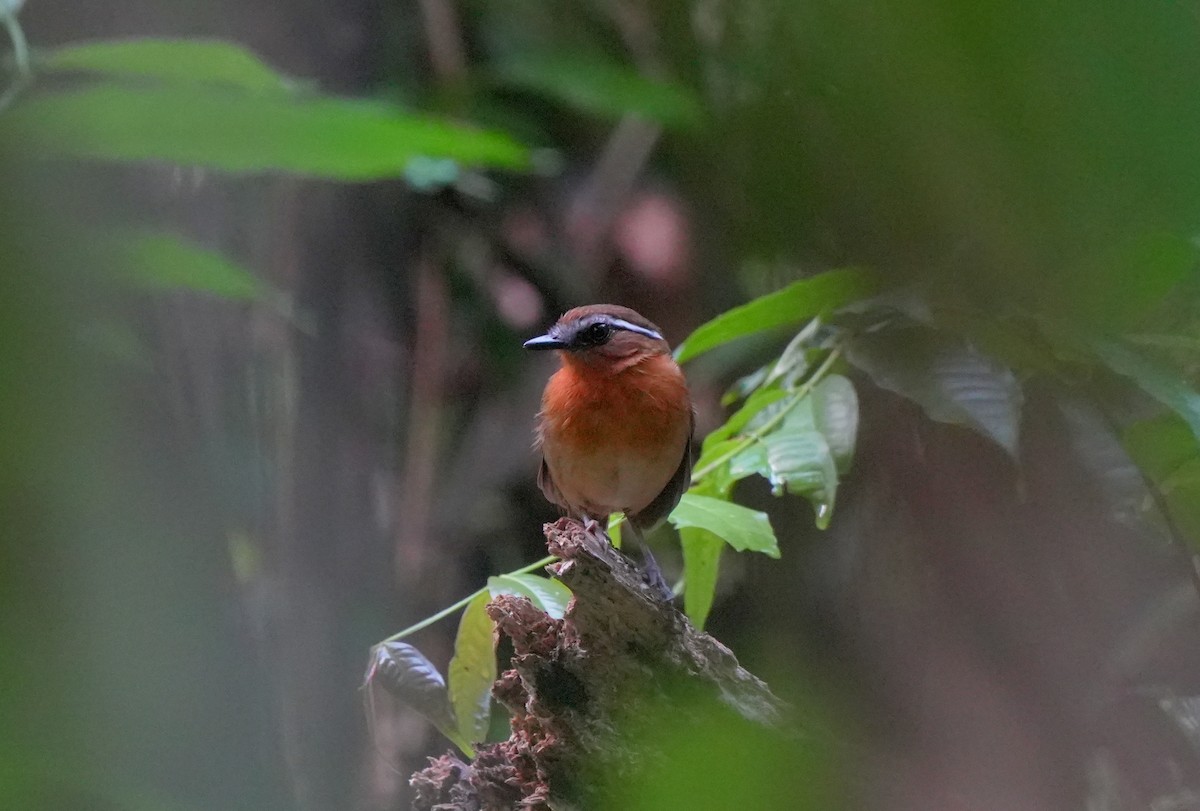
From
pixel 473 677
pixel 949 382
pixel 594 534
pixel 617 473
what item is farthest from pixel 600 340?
pixel 949 382

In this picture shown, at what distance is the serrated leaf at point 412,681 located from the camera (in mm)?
1858

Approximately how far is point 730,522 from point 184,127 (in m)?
1.28

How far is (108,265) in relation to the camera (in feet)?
1.42

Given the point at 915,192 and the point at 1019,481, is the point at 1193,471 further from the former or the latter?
the point at 915,192

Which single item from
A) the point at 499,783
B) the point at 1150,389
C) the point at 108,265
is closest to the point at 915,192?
the point at 108,265

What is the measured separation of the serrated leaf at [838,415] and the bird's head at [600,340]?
446 millimetres

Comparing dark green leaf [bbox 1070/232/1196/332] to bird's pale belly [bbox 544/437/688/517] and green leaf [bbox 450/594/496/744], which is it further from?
bird's pale belly [bbox 544/437/688/517]

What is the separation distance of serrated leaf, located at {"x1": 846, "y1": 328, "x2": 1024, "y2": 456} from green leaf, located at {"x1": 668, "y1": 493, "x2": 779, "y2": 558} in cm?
34

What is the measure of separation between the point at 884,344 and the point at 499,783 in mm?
867

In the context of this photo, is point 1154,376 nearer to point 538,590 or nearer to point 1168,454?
point 1168,454

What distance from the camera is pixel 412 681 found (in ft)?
6.21

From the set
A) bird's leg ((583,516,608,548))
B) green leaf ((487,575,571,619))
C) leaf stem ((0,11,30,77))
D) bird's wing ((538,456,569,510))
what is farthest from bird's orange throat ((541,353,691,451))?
leaf stem ((0,11,30,77))

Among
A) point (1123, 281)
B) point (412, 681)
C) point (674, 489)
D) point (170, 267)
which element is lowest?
point (412, 681)

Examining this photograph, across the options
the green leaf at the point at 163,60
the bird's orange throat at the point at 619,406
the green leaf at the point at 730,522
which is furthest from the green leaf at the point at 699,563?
the green leaf at the point at 163,60
